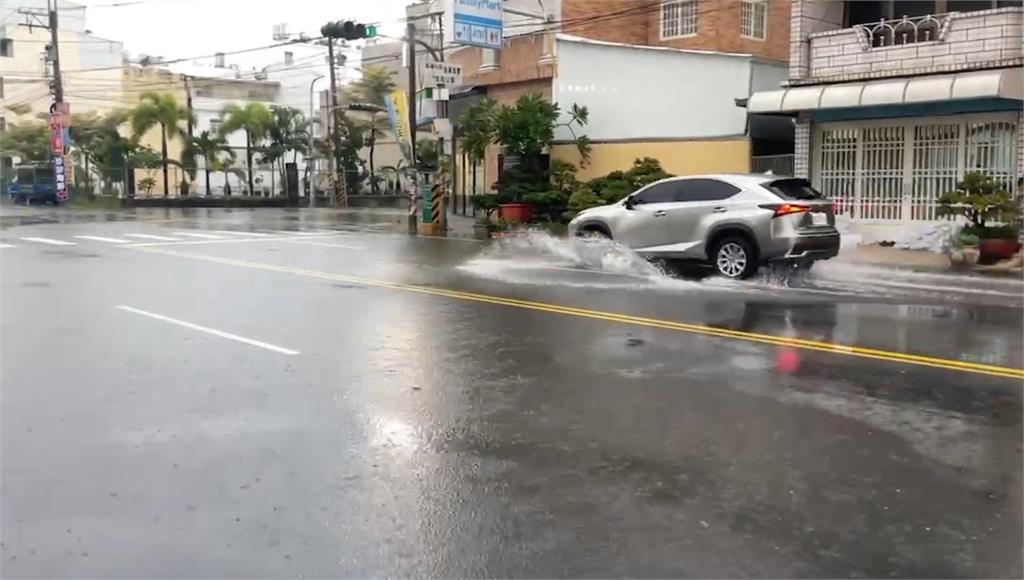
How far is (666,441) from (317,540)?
235cm

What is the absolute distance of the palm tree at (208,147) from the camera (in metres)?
52.8

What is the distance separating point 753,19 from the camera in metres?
29.4

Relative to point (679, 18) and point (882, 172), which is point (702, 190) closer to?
point (882, 172)

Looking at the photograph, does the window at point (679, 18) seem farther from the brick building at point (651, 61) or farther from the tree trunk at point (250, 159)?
the tree trunk at point (250, 159)

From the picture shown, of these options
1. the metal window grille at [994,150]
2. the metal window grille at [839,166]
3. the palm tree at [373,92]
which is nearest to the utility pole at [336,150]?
the palm tree at [373,92]

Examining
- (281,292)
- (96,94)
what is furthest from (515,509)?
(96,94)

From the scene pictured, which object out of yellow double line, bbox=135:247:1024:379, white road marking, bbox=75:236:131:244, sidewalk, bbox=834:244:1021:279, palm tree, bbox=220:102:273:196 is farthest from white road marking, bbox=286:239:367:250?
palm tree, bbox=220:102:273:196

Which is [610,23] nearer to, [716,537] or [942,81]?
[942,81]

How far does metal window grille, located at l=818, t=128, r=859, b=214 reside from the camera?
20906 millimetres

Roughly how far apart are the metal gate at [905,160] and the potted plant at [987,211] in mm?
1856

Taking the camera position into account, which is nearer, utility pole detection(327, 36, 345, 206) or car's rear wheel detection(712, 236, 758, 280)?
car's rear wheel detection(712, 236, 758, 280)

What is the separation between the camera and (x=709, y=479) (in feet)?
16.8

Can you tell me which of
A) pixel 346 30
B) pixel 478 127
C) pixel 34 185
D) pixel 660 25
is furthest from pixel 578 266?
pixel 34 185

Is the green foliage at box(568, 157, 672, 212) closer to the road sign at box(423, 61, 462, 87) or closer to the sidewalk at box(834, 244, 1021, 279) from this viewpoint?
the road sign at box(423, 61, 462, 87)
